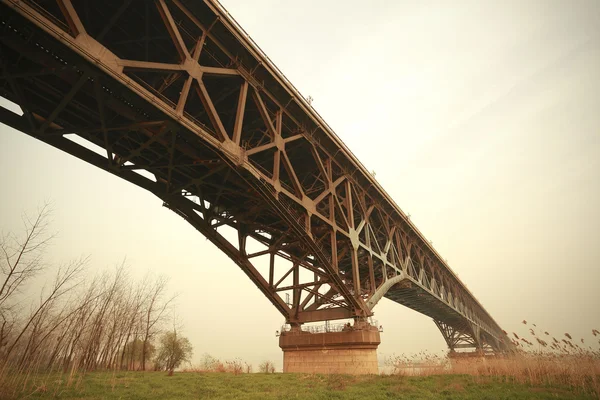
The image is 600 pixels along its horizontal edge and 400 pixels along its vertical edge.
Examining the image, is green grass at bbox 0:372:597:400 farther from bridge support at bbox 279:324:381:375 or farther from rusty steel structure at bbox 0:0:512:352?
rusty steel structure at bbox 0:0:512:352

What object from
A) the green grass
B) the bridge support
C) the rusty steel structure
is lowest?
the green grass

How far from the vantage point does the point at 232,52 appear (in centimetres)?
1216

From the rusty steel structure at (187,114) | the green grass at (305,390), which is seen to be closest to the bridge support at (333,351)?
the rusty steel structure at (187,114)

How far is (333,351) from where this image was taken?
54.6 ft

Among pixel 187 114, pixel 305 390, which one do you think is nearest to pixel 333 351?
pixel 305 390

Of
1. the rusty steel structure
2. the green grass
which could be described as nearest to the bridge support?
the rusty steel structure

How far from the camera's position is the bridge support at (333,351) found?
16.1m

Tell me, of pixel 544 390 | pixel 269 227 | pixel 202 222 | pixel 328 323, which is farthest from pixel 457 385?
pixel 202 222

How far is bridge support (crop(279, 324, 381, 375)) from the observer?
16.1 metres

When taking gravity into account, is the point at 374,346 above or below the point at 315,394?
above

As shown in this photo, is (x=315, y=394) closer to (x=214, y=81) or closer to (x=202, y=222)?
(x=202, y=222)

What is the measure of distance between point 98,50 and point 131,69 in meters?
0.94

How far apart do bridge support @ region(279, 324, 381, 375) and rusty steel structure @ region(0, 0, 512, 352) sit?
888mm

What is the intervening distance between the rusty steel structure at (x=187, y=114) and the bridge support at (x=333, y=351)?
0.89m
